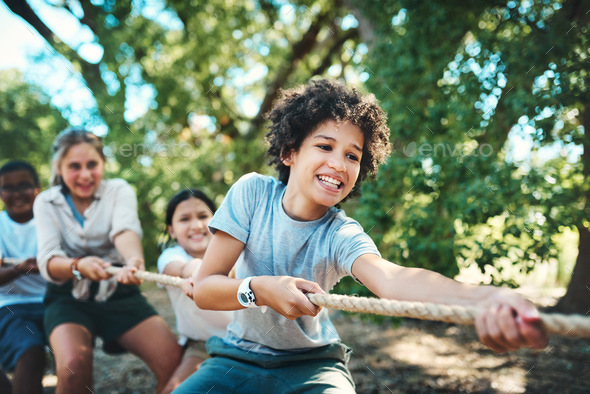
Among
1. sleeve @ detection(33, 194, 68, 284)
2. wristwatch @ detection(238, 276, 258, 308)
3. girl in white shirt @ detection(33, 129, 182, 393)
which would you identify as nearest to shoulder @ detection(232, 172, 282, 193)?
wristwatch @ detection(238, 276, 258, 308)

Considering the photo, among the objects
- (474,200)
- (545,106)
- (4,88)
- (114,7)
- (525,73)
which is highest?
(114,7)

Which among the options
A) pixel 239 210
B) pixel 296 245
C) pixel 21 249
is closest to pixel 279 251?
pixel 296 245

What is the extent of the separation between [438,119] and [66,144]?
8.33 ft

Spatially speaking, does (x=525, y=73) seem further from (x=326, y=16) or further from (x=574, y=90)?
(x=326, y=16)

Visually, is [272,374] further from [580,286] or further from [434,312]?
[580,286]

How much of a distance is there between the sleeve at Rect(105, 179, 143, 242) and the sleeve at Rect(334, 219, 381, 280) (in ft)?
4.82

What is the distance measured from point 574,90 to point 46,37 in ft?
19.2

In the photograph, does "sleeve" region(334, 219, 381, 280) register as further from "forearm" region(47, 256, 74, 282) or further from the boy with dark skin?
the boy with dark skin

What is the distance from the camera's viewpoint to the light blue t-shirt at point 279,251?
5.47ft

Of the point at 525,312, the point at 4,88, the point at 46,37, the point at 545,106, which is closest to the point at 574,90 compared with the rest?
the point at 545,106

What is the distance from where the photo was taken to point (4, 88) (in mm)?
7809

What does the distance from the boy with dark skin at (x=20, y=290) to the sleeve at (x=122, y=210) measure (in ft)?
1.89

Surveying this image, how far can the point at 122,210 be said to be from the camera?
2643 millimetres

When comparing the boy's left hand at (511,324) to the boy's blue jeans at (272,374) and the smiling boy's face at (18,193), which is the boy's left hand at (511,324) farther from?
the smiling boy's face at (18,193)
